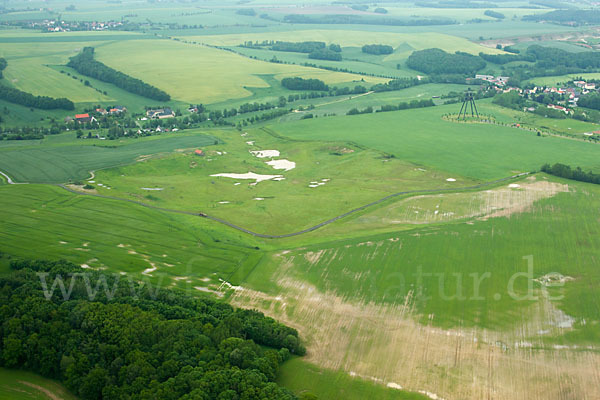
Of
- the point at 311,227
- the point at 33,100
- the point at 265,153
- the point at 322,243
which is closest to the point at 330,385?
the point at 322,243

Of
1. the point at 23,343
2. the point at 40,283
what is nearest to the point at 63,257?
the point at 40,283

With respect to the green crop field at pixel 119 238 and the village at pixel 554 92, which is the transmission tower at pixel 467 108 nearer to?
the village at pixel 554 92

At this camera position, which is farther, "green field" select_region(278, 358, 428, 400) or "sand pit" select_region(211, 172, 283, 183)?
"sand pit" select_region(211, 172, 283, 183)

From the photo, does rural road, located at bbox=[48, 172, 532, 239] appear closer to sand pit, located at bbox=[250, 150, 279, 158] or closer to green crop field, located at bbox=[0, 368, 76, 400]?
green crop field, located at bbox=[0, 368, 76, 400]

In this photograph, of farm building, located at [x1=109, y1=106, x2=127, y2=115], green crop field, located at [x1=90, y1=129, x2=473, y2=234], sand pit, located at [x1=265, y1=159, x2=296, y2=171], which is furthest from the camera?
farm building, located at [x1=109, y1=106, x2=127, y2=115]

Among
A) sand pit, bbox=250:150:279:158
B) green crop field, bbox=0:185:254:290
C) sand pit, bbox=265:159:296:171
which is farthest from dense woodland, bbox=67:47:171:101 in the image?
green crop field, bbox=0:185:254:290

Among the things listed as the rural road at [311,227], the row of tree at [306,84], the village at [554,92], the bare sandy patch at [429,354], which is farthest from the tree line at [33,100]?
the village at [554,92]
